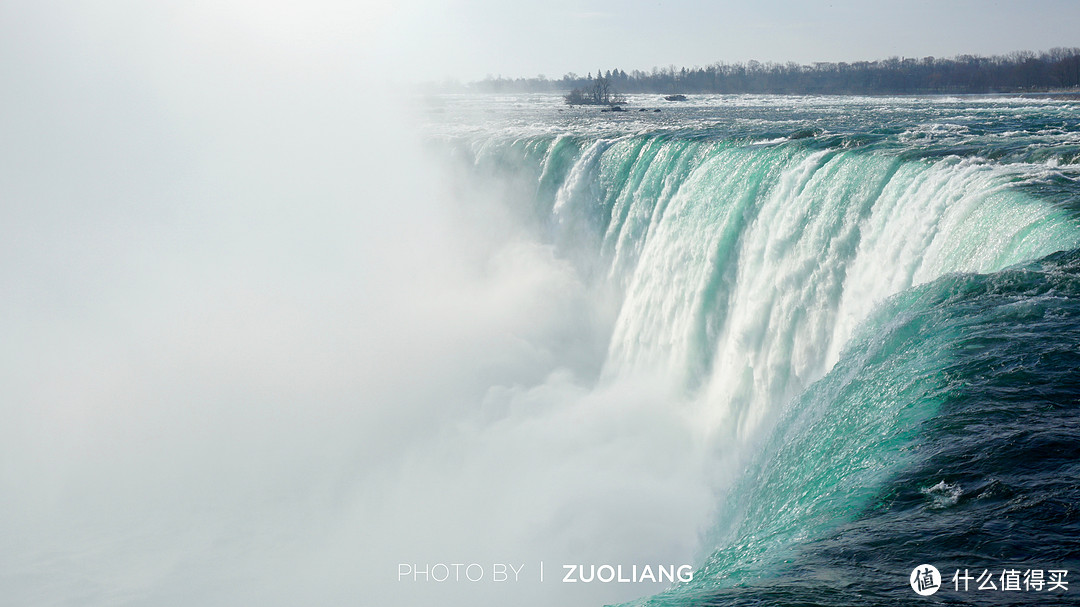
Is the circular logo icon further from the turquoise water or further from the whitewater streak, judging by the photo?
the whitewater streak

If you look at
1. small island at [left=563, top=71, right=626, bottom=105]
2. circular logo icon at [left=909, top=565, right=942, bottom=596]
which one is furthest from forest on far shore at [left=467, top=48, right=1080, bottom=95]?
circular logo icon at [left=909, top=565, right=942, bottom=596]

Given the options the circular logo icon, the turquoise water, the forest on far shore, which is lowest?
the circular logo icon

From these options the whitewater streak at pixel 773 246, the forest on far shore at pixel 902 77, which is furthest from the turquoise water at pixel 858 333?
the forest on far shore at pixel 902 77

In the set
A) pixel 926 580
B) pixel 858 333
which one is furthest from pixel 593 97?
pixel 926 580

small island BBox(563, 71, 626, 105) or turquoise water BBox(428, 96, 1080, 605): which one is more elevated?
small island BBox(563, 71, 626, 105)

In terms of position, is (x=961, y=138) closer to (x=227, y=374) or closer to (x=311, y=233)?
(x=227, y=374)

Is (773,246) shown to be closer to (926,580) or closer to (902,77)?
(926,580)

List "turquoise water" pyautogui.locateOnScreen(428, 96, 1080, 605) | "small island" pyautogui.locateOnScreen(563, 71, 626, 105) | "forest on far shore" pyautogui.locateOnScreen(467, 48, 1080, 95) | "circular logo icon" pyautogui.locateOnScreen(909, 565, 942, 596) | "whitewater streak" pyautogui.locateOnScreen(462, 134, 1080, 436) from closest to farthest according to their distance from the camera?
"circular logo icon" pyautogui.locateOnScreen(909, 565, 942, 596) → "turquoise water" pyautogui.locateOnScreen(428, 96, 1080, 605) → "whitewater streak" pyautogui.locateOnScreen(462, 134, 1080, 436) → "forest on far shore" pyautogui.locateOnScreen(467, 48, 1080, 95) → "small island" pyautogui.locateOnScreen(563, 71, 626, 105)

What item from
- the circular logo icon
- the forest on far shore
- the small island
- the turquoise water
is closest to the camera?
the circular logo icon
